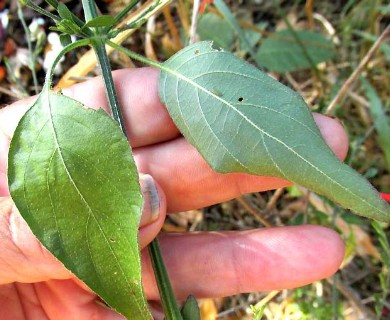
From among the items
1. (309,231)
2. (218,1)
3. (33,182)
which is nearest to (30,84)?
(218,1)

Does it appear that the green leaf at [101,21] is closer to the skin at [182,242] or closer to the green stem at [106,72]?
the green stem at [106,72]

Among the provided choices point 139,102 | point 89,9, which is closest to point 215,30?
point 139,102

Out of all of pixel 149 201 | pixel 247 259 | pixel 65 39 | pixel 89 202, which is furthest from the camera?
pixel 247 259

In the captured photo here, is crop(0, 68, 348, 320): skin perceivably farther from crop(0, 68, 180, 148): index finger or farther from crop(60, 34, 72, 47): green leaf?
crop(60, 34, 72, 47): green leaf

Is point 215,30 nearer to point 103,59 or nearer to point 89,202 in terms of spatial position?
point 103,59

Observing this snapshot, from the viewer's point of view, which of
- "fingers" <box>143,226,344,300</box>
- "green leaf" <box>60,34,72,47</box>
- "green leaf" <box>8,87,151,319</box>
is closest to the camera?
"green leaf" <box>8,87,151,319</box>

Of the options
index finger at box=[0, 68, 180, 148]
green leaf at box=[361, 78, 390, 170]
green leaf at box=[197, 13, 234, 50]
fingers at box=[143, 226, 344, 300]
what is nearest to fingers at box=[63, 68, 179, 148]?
index finger at box=[0, 68, 180, 148]

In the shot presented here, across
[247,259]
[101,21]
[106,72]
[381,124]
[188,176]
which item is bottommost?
[247,259]

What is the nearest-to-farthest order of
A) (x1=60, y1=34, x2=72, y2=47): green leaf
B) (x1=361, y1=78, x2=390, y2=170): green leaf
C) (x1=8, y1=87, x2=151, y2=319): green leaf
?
(x1=8, y1=87, x2=151, y2=319): green leaf → (x1=60, y1=34, x2=72, y2=47): green leaf → (x1=361, y1=78, x2=390, y2=170): green leaf

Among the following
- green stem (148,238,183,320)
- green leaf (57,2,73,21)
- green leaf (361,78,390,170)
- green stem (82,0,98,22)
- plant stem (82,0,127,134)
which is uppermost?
green leaf (57,2,73,21)
